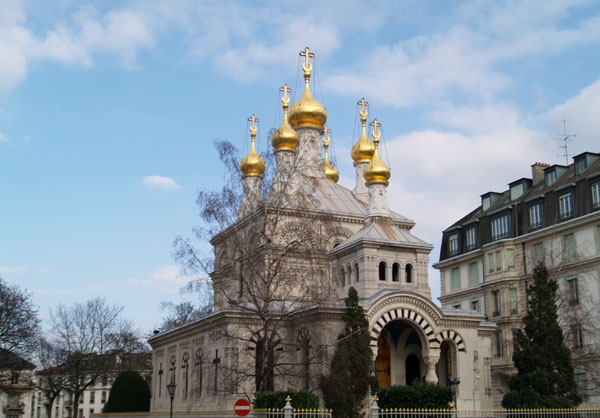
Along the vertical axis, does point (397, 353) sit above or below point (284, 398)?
above

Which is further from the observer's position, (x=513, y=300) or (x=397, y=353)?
(x=513, y=300)

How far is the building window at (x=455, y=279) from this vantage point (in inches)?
1913

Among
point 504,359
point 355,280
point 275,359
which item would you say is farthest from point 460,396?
point 504,359

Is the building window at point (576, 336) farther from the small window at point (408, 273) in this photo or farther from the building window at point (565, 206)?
the small window at point (408, 273)

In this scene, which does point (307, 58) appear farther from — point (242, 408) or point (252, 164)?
point (242, 408)

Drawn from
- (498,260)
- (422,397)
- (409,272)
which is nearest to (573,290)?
(498,260)

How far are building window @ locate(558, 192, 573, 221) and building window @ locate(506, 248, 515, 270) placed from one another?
398 centimetres

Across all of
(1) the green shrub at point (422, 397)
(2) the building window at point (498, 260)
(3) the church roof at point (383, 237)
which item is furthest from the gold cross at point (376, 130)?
(1) the green shrub at point (422, 397)

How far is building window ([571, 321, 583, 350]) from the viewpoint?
35.8m

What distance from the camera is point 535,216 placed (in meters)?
42.4

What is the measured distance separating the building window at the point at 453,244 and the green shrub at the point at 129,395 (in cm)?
2070

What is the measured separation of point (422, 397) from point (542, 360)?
15.6 ft

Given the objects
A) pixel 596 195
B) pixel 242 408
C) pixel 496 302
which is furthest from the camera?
pixel 496 302

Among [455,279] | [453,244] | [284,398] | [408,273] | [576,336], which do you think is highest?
[453,244]
